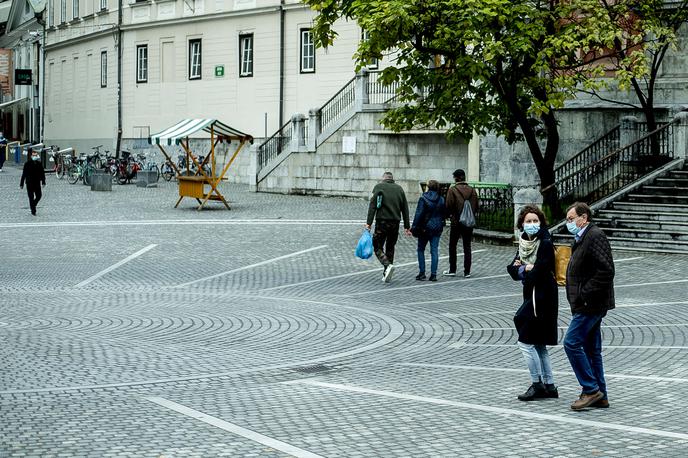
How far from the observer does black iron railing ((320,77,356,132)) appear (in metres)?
35.6

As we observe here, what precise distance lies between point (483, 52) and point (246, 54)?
78.5 feet

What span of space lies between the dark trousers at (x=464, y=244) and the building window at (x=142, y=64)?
1323 inches

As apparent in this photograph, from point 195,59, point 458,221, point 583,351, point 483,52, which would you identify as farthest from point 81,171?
point 583,351

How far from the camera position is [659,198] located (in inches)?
958

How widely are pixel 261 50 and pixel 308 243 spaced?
2186 centimetres

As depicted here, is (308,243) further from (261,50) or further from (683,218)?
(261,50)

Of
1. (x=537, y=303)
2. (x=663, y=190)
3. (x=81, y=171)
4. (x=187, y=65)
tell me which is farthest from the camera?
(x=187, y=65)

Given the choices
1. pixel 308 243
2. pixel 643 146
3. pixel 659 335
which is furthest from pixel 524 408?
pixel 643 146

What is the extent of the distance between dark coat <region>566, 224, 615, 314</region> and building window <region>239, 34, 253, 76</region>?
3643 centimetres

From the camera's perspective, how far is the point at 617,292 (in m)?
16.9

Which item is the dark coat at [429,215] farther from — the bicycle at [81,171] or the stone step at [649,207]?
the bicycle at [81,171]

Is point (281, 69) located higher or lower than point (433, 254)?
higher

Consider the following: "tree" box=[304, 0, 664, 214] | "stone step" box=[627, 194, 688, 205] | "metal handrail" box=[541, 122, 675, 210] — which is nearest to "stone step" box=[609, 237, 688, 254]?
"stone step" box=[627, 194, 688, 205]

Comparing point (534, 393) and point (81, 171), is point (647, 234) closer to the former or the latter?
point (534, 393)
